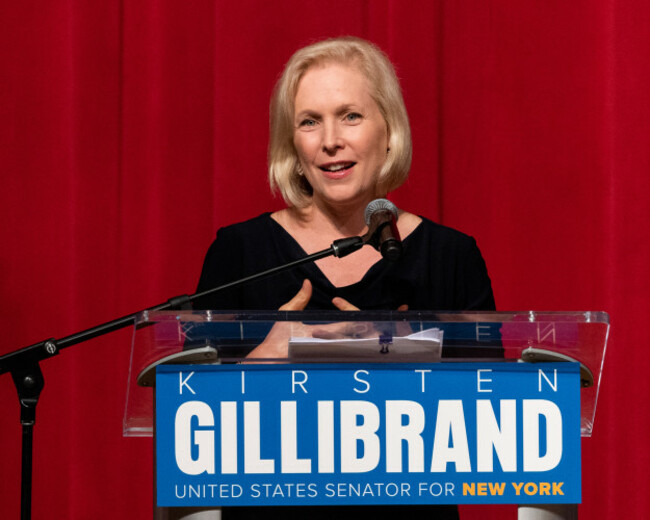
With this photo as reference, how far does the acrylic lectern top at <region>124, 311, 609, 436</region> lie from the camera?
1068mm

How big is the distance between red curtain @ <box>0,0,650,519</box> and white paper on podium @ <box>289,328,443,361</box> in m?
1.43

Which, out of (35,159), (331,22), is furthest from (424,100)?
(35,159)

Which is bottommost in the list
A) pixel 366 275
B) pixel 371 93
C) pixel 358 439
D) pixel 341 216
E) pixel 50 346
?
pixel 358 439

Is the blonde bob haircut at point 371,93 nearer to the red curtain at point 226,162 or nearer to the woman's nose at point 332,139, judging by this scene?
the woman's nose at point 332,139

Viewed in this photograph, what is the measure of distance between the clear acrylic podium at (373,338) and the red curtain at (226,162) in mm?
1392

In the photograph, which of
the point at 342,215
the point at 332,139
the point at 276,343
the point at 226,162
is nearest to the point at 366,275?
the point at 342,215

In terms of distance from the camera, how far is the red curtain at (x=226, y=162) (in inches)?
96.7

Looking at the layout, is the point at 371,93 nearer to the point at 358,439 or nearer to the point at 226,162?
the point at 226,162

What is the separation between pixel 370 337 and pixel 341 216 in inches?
30.5

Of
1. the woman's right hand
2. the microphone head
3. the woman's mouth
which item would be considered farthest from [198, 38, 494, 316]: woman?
the woman's right hand

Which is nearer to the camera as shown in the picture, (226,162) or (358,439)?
(358,439)

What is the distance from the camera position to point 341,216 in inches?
72.0

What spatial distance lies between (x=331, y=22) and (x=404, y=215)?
2.80 feet

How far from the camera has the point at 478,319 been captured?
1073mm
